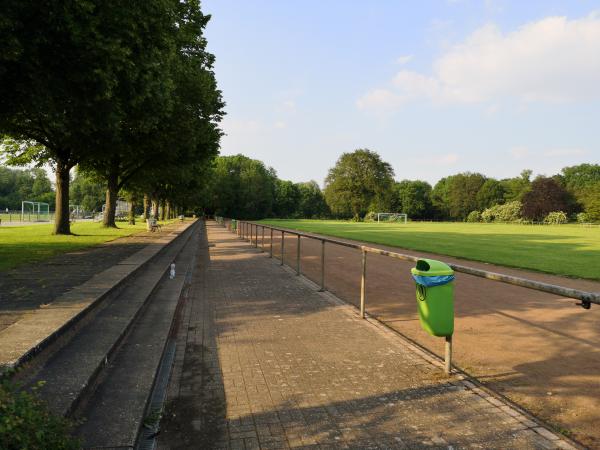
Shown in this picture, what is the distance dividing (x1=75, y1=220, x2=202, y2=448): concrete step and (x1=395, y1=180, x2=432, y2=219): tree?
125935 mm

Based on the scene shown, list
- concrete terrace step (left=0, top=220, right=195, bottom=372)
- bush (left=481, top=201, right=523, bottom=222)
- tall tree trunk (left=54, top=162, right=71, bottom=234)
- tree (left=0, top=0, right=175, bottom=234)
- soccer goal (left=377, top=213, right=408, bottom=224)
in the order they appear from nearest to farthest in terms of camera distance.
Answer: concrete terrace step (left=0, top=220, right=195, bottom=372), tree (left=0, top=0, right=175, bottom=234), tall tree trunk (left=54, top=162, right=71, bottom=234), bush (left=481, top=201, right=523, bottom=222), soccer goal (left=377, top=213, right=408, bottom=224)

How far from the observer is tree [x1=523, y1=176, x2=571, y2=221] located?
93.2m

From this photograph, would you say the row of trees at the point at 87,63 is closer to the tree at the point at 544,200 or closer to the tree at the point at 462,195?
the tree at the point at 544,200

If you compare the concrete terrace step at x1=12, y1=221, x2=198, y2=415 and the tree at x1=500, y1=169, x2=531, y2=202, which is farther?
the tree at x1=500, y1=169, x2=531, y2=202

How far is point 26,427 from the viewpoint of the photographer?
2.07 m

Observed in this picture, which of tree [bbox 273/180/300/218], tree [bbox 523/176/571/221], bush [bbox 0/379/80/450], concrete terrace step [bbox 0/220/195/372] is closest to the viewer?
bush [bbox 0/379/80/450]

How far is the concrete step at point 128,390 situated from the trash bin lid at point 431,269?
2.77 m

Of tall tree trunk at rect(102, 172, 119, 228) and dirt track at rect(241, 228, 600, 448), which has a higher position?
tall tree trunk at rect(102, 172, 119, 228)

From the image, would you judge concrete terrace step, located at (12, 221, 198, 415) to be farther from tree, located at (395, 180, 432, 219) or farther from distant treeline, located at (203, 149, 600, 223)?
tree, located at (395, 180, 432, 219)

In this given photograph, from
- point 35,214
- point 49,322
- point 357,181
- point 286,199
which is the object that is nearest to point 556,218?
point 357,181

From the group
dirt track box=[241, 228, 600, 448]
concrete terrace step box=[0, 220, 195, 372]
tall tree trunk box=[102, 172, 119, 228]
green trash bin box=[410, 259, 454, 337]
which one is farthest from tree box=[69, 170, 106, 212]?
green trash bin box=[410, 259, 454, 337]

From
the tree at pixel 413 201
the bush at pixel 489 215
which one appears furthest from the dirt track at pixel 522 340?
the tree at pixel 413 201

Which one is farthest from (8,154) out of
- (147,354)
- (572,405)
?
(572,405)

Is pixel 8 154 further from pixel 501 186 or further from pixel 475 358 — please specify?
pixel 501 186
